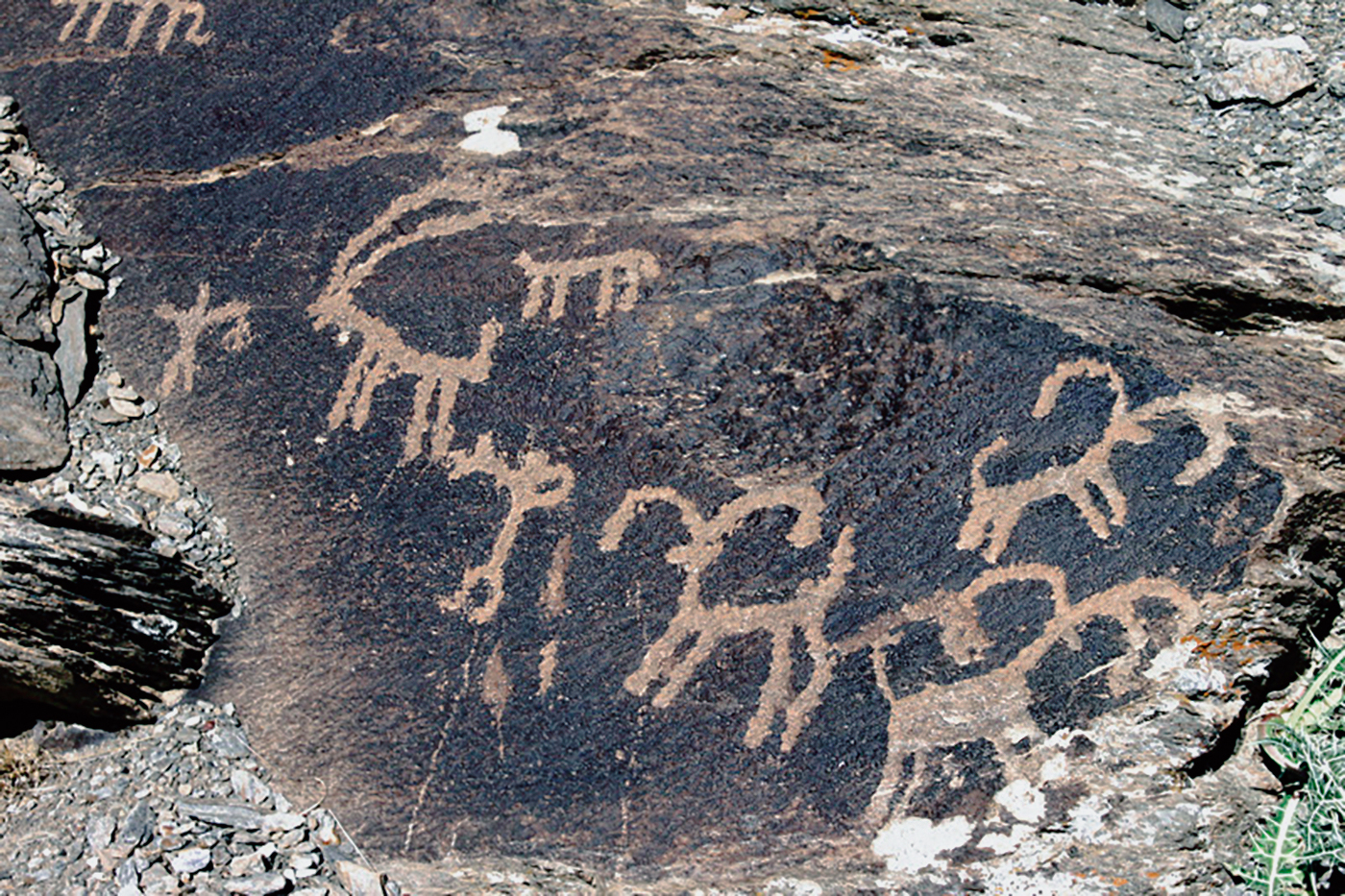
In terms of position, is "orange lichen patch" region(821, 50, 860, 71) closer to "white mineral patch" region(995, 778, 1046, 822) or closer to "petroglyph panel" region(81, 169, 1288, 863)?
"petroglyph panel" region(81, 169, 1288, 863)

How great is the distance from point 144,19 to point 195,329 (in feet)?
3.63

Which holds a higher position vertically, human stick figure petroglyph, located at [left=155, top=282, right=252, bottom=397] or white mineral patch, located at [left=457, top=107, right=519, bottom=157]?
white mineral patch, located at [left=457, top=107, right=519, bottom=157]

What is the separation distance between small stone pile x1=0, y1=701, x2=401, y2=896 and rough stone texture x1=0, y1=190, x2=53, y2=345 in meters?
1.09

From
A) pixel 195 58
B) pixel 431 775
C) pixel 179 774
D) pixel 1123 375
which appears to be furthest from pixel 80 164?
pixel 1123 375

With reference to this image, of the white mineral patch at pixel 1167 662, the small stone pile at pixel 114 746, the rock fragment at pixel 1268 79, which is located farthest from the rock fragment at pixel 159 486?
the rock fragment at pixel 1268 79

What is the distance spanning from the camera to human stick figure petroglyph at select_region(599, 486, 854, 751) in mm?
2307

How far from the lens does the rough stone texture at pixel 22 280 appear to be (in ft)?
8.67

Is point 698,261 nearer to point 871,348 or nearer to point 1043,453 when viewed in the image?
point 871,348

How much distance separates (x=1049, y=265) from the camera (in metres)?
2.51

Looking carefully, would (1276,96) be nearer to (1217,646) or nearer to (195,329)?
(1217,646)

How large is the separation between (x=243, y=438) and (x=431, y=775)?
101 centimetres

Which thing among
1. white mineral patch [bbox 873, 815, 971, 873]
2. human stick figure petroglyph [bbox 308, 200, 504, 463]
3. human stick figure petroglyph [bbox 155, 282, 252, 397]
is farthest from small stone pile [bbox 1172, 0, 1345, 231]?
human stick figure petroglyph [bbox 155, 282, 252, 397]

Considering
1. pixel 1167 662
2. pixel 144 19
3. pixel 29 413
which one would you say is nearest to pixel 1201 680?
pixel 1167 662

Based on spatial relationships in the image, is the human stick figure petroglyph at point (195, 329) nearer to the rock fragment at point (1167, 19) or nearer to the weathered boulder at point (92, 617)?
the weathered boulder at point (92, 617)
